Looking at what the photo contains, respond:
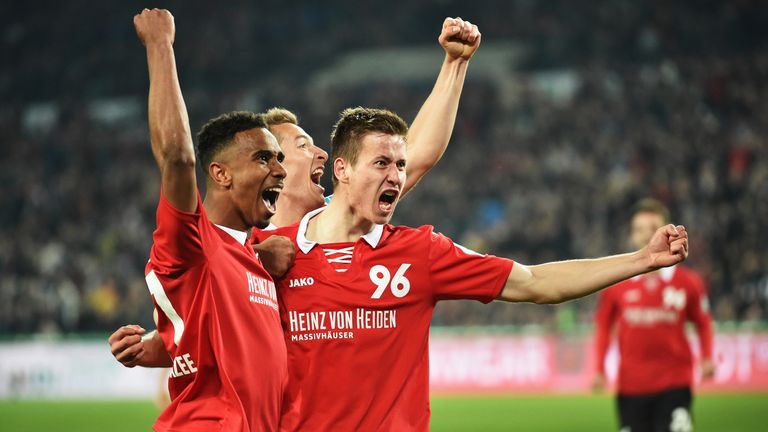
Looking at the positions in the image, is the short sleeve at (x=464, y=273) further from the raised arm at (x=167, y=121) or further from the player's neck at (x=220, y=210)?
the raised arm at (x=167, y=121)

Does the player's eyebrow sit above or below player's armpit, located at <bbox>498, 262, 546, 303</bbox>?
above

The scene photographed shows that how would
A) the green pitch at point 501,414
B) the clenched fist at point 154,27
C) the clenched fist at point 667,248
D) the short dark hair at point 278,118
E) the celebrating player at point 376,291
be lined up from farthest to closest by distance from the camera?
1. the green pitch at point 501,414
2. the short dark hair at point 278,118
3. the celebrating player at point 376,291
4. the clenched fist at point 667,248
5. the clenched fist at point 154,27

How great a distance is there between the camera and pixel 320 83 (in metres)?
32.0

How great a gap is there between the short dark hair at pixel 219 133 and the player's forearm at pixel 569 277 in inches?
48.8

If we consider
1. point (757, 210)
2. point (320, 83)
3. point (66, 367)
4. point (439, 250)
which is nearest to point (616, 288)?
point (439, 250)

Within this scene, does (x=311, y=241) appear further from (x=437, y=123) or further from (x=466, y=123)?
(x=466, y=123)

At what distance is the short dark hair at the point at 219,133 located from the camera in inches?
169

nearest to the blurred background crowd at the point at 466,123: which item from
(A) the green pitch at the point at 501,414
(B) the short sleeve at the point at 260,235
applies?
(A) the green pitch at the point at 501,414

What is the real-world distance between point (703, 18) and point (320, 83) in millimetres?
11069

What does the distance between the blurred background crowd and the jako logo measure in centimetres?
953

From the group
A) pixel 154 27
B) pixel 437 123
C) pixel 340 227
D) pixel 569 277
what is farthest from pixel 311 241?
pixel 154 27

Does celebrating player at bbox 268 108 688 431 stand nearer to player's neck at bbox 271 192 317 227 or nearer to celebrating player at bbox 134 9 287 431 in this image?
celebrating player at bbox 134 9 287 431

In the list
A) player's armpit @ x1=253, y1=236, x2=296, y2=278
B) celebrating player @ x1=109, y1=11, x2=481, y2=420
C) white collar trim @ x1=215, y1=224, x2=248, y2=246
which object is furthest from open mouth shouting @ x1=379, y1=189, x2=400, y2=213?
celebrating player @ x1=109, y1=11, x2=481, y2=420

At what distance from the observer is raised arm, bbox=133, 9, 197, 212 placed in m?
3.60
